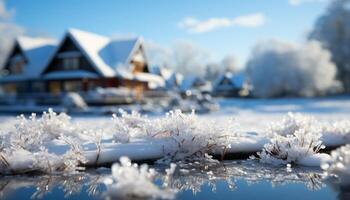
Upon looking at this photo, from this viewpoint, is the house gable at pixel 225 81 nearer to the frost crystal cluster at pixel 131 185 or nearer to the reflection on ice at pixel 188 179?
the reflection on ice at pixel 188 179

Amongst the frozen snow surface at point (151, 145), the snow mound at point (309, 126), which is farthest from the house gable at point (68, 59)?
the snow mound at point (309, 126)

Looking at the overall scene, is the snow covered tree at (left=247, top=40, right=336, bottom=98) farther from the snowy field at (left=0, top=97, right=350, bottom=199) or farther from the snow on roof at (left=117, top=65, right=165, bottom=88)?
the snowy field at (left=0, top=97, right=350, bottom=199)

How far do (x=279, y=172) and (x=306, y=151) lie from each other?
0.77m

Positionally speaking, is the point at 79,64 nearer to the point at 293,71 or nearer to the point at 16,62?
the point at 16,62

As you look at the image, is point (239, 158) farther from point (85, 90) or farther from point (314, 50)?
point (314, 50)

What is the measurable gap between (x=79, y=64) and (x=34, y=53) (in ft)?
22.0

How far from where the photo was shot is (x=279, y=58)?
5281 cm

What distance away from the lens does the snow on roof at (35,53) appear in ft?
115

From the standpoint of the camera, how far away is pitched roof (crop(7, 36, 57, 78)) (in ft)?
115

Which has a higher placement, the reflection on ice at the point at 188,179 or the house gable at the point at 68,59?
the house gable at the point at 68,59

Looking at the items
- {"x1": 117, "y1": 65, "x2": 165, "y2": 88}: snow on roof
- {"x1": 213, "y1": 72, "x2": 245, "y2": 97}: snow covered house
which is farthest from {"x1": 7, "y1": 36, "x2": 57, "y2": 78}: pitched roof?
{"x1": 213, "y1": 72, "x2": 245, "y2": 97}: snow covered house

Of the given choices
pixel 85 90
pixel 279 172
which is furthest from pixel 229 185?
pixel 85 90

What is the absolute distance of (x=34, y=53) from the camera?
37.1m

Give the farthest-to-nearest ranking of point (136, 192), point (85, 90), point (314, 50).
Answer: point (314, 50) < point (85, 90) < point (136, 192)
